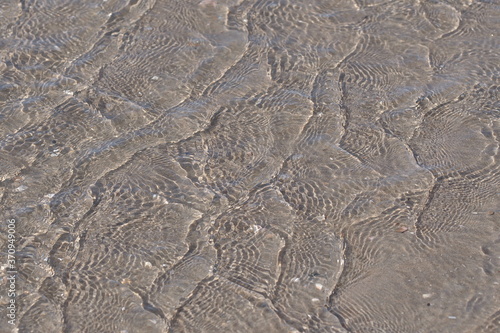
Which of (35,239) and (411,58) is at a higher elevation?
(35,239)

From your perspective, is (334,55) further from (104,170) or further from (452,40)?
(104,170)

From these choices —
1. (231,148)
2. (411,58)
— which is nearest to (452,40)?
(411,58)

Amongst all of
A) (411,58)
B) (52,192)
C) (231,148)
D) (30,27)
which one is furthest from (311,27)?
(52,192)

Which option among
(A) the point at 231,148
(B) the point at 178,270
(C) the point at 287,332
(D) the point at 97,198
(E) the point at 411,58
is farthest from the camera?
(E) the point at 411,58

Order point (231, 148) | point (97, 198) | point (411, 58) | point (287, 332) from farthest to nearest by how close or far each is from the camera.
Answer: point (411, 58)
point (231, 148)
point (97, 198)
point (287, 332)

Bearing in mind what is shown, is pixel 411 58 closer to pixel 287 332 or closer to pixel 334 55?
pixel 334 55

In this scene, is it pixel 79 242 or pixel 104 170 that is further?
pixel 104 170
